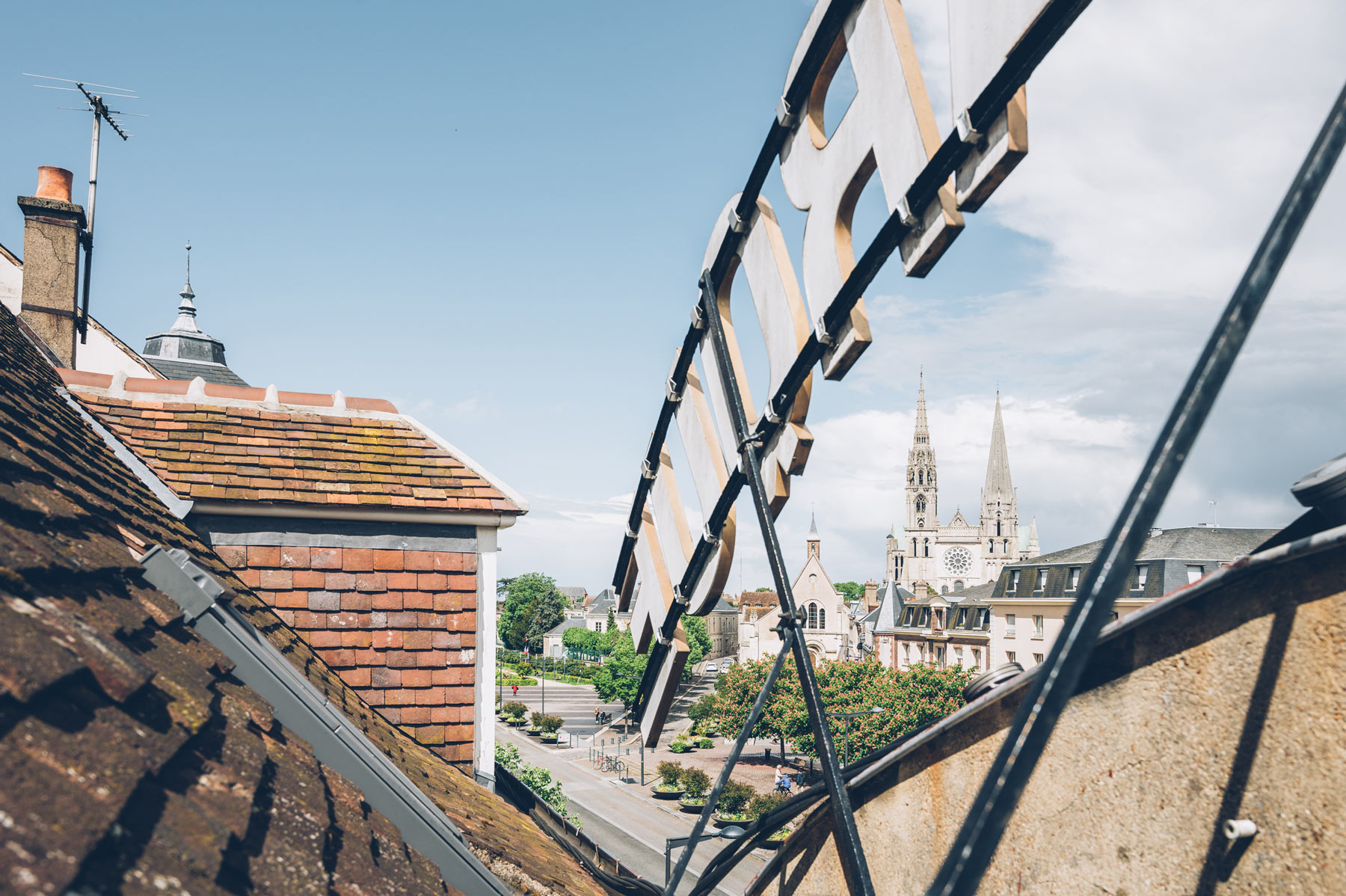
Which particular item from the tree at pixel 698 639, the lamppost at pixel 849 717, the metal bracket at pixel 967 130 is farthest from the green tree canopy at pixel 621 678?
the metal bracket at pixel 967 130

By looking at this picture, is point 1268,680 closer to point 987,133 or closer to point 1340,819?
point 1340,819

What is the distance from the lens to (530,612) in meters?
138

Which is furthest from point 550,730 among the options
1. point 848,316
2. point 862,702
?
point 848,316

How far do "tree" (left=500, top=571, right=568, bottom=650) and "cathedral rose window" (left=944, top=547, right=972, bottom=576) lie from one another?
82.8 meters

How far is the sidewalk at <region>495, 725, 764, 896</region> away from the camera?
32281 millimetres

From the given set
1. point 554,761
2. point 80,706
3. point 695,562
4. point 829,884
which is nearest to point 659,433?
point 695,562

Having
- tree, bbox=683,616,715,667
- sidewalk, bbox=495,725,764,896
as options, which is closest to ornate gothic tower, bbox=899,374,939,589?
tree, bbox=683,616,715,667

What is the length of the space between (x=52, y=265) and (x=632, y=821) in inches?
1359

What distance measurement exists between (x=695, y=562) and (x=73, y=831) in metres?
4.66

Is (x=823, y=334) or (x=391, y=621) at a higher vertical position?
(x=823, y=334)

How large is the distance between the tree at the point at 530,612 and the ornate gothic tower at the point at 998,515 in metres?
91.0

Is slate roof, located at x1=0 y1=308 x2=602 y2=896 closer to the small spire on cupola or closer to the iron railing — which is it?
the iron railing

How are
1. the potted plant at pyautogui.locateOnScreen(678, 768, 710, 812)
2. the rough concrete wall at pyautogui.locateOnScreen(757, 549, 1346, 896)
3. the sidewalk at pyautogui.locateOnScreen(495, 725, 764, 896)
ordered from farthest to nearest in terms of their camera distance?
the potted plant at pyautogui.locateOnScreen(678, 768, 710, 812) → the sidewalk at pyautogui.locateOnScreen(495, 725, 764, 896) → the rough concrete wall at pyautogui.locateOnScreen(757, 549, 1346, 896)

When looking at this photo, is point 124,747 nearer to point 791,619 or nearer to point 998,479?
point 791,619
